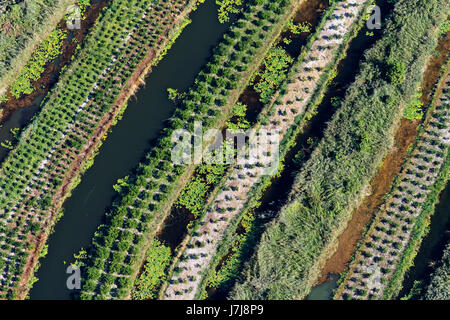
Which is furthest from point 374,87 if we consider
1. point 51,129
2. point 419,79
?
point 51,129

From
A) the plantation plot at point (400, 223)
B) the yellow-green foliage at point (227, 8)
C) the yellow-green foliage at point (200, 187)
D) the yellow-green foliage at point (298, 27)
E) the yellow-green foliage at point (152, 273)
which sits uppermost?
the yellow-green foliage at point (298, 27)

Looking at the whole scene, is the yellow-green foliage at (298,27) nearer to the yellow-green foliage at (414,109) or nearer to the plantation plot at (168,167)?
the plantation plot at (168,167)

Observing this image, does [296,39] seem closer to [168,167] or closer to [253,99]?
[253,99]

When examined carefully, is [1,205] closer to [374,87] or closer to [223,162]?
[223,162]

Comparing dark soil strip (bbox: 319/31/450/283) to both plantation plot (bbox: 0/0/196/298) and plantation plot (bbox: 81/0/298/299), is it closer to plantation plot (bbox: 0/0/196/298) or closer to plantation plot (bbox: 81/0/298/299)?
plantation plot (bbox: 81/0/298/299)

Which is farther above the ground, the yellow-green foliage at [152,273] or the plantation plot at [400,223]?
the plantation plot at [400,223]

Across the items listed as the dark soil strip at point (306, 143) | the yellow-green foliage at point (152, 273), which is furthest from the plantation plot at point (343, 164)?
the yellow-green foliage at point (152, 273)
